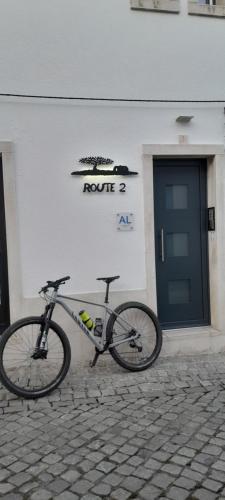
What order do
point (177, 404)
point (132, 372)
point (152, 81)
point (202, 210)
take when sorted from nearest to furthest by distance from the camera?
point (177, 404), point (132, 372), point (152, 81), point (202, 210)

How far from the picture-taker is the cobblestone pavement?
9.50 ft

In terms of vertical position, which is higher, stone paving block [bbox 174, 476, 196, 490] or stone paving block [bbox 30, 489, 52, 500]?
stone paving block [bbox 30, 489, 52, 500]

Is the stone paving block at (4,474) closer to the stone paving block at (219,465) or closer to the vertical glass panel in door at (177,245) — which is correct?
the stone paving block at (219,465)

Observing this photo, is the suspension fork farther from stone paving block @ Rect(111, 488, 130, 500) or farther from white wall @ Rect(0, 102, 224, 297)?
stone paving block @ Rect(111, 488, 130, 500)

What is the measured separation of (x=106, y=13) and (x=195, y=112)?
1498 mm

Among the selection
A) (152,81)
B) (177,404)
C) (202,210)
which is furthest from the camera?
(202,210)

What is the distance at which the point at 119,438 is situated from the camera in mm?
3531

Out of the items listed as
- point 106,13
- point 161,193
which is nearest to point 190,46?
point 106,13

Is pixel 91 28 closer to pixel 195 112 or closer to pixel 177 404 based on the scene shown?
pixel 195 112

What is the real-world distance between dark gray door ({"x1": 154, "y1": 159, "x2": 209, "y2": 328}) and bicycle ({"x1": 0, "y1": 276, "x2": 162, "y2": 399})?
0.63 metres

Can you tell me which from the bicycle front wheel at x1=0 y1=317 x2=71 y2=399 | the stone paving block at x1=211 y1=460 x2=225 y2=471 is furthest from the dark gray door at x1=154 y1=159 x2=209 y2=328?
the stone paving block at x1=211 y1=460 x2=225 y2=471

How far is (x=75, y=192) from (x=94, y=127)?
2.51ft

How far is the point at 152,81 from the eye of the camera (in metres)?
5.36

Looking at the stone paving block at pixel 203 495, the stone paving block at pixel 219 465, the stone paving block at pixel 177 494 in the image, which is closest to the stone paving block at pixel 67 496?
the stone paving block at pixel 177 494
